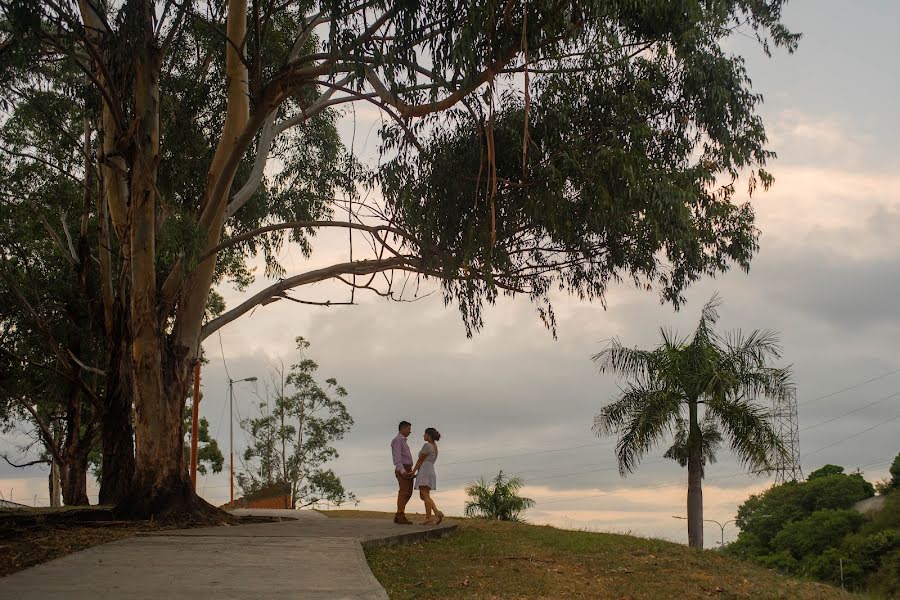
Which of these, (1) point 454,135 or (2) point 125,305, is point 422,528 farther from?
(2) point 125,305

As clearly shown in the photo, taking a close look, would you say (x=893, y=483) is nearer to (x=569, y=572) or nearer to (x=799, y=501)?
(x=799, y=501)

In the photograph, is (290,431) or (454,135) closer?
(454,135)

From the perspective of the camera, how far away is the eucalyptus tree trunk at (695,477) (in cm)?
2198

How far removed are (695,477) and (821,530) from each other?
106ft

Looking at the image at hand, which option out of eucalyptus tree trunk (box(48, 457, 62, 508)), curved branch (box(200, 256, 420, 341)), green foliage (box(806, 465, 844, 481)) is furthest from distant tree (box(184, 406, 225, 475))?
green foliage (box(806, 465, 844, 481))

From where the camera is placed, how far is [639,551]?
1273 cm

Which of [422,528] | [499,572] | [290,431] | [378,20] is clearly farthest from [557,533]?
[290,431]

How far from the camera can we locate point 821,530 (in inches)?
2008

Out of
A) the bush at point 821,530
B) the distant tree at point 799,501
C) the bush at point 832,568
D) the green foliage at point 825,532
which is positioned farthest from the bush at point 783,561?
the distant tree at point 799,501

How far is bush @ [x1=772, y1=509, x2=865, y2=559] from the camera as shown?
50.8m

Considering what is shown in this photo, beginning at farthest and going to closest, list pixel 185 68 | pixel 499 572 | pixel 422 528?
1. pixel 185 68
2. pixel 422 528
3. pixel 499 572

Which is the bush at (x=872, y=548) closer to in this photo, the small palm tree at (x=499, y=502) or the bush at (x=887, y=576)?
the bush at (x=887, y=576)

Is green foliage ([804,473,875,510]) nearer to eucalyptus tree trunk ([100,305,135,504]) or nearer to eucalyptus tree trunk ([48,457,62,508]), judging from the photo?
eucalyptus tree trunk ([48,457,62,508])

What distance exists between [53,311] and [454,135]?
42.8ft
